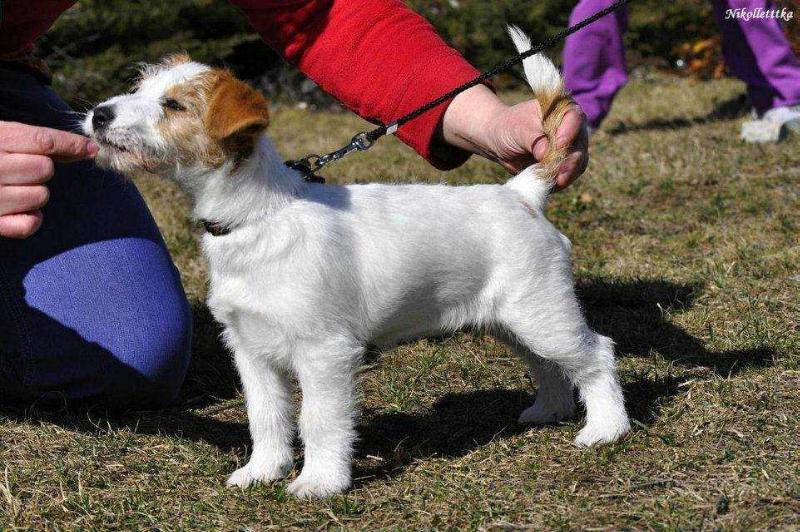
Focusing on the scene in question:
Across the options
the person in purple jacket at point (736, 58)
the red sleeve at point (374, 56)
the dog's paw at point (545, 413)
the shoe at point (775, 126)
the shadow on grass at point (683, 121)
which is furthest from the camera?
the shadow on grass at point (683, 121)

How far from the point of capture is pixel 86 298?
3.76 meters

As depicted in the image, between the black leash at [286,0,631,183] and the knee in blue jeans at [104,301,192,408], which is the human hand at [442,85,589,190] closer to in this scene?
the black leash at [286,0,631,183]

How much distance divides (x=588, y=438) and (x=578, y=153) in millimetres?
968

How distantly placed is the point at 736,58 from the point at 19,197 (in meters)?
5.99

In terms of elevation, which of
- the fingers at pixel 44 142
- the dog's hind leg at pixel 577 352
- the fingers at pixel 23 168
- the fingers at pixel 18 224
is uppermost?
the fingers at pixel 44 142

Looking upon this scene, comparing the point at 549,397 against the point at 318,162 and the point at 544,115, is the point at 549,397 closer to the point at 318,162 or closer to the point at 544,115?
the point at 544,115

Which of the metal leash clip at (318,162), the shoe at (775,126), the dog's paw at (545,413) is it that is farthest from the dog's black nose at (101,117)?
the shoe at (775,126)

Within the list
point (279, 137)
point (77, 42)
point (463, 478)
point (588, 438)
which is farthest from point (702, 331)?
point (77, 42)

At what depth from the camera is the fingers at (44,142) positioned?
2.84 metres

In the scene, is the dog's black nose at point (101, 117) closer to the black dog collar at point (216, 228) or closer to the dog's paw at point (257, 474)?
the black dog collar at point (216, 228)

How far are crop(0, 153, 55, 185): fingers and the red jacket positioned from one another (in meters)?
1.04

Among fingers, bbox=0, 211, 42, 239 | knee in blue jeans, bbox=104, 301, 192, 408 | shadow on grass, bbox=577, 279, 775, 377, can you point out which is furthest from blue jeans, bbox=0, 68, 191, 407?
shadow on grass, bbox=577, 279, 775, 377

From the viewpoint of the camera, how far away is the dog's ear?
261 cm

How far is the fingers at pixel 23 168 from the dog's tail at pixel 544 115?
1.49 meters
